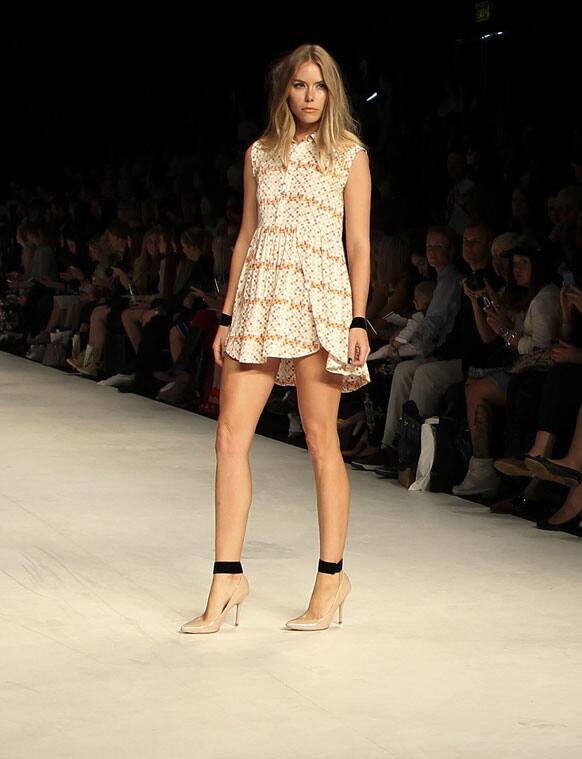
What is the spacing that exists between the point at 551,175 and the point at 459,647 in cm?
340

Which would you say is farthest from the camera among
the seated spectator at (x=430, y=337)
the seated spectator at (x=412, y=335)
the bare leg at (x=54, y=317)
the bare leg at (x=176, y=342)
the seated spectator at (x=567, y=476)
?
the bare leg at (x=54, y=317)

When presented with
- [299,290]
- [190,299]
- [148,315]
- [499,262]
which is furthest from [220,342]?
[148,315]

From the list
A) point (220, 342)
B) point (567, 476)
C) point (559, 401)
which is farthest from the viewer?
point (559, 401)

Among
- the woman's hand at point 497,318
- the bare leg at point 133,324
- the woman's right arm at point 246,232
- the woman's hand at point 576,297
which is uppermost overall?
the woman's right arm at point 246,232

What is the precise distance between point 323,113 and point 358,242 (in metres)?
0.25

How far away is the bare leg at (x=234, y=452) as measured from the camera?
2.65 metres

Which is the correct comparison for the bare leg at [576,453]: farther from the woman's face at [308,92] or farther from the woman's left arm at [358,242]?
the woman's face at [308,92]

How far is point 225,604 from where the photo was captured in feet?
8.82

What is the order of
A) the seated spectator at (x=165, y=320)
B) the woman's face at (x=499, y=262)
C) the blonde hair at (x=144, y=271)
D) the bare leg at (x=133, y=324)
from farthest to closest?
the blonde hair at (x=144, y=271) → the bare leg at (x=133, y=324) → the seated spectator at (x=165, y=320) → the woman's face at (x=499, y=262)

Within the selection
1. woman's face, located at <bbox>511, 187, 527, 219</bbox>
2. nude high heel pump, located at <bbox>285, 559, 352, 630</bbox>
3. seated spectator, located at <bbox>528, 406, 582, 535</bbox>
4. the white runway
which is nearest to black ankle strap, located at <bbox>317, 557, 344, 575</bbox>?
nude high heel pump, located at <bbox>285, 559, 352, 630</bbox>

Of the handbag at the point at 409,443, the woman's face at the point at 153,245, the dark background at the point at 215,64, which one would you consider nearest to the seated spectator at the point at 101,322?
the woman's face at the point at 153,245

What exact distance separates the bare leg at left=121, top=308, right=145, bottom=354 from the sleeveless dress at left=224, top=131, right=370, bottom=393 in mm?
4746

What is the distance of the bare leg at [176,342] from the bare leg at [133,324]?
0.60 metres

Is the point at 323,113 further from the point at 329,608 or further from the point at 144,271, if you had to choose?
the point at 144,271
